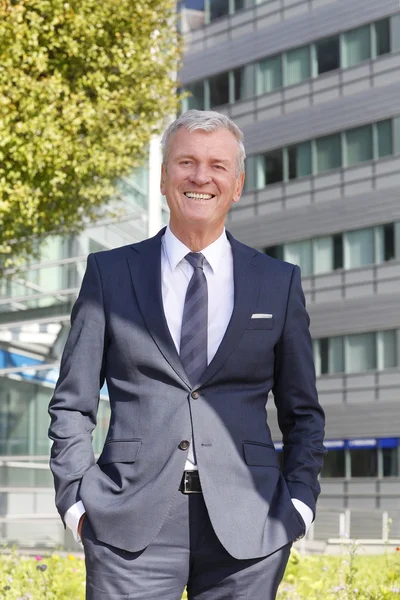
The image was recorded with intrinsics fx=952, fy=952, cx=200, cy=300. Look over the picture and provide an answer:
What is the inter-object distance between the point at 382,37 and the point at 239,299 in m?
29.4

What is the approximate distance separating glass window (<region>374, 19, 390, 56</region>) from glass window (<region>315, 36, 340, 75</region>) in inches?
57.4

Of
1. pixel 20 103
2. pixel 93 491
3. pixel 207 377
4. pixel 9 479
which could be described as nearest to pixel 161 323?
pixel 207 377

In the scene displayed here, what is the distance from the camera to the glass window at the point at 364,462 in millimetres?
29219

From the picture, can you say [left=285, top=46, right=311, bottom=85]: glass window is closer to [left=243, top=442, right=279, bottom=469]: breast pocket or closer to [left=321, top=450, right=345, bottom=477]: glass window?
[left=321, top=450, right=345, bottom=477]: glass window

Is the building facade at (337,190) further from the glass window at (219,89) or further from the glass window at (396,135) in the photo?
the glass window at (219,89)

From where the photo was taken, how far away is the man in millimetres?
2686

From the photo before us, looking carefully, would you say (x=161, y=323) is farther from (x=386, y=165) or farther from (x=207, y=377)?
(x=386, y=165)

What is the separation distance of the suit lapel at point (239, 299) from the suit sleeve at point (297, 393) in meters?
0.15

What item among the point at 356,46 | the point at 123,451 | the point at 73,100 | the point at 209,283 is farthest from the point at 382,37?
the point at 123,451

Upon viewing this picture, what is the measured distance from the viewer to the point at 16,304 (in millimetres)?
16984

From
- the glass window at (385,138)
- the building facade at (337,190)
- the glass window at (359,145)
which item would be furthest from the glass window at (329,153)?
the glass window at (385,138)

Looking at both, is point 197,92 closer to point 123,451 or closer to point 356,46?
point 356,46

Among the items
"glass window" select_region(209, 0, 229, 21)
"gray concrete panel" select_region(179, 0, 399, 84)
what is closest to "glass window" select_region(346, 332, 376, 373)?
"gray concrete panel" select_region(179, 0, 399, 84)

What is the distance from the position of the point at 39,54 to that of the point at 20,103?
67 cm
